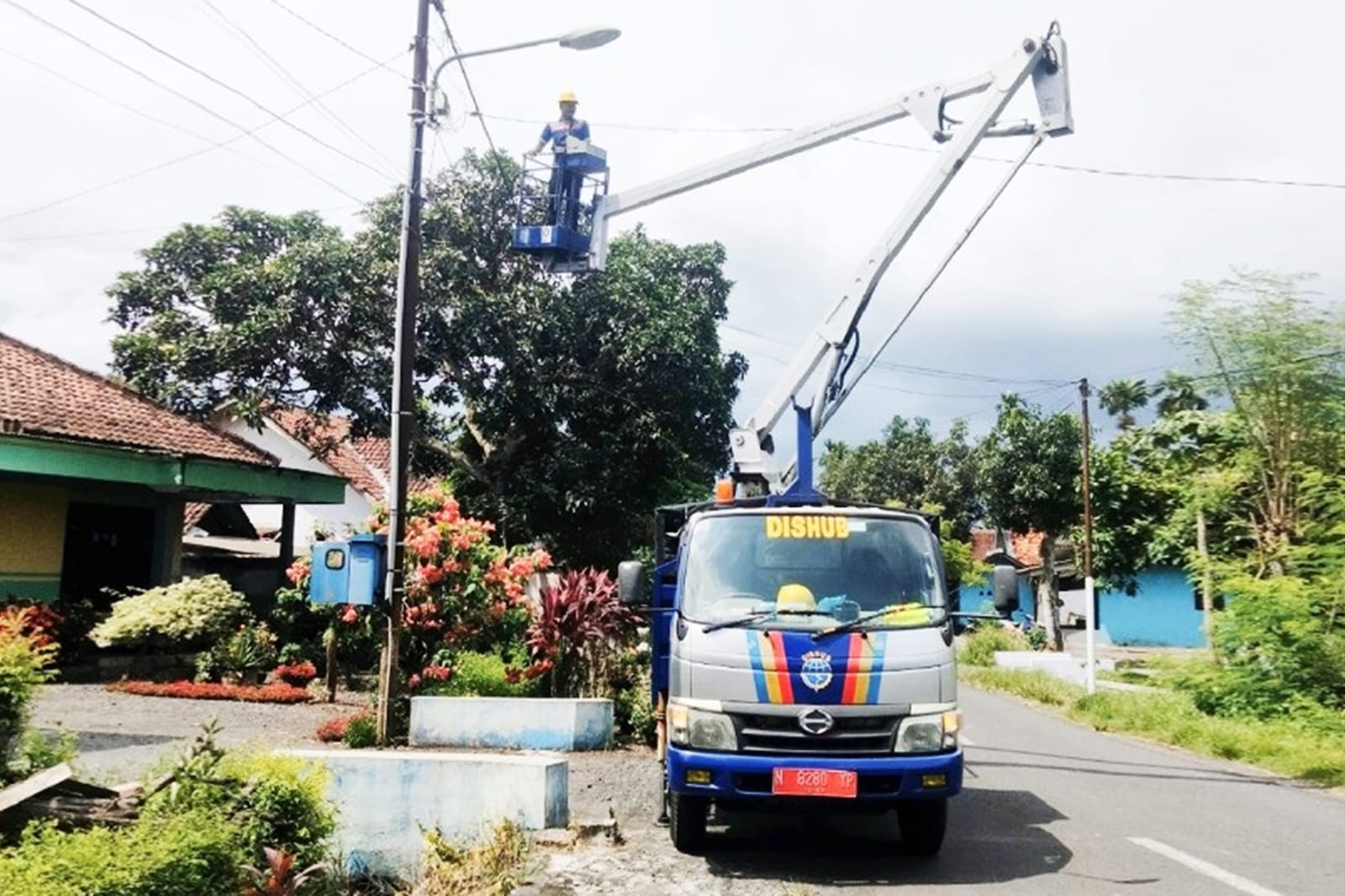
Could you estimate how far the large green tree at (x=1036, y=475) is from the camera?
118 ft

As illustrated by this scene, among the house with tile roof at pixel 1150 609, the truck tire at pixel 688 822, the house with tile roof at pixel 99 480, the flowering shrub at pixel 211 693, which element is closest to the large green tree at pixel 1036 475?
the house with tile roof at pixel 1150 609

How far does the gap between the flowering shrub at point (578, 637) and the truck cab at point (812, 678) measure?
5902 millimetres

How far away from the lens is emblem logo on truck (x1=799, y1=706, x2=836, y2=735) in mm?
6984

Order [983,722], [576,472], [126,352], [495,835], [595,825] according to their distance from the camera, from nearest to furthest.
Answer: [495,835], [595,825], [983,722], [126,352], [576,472]

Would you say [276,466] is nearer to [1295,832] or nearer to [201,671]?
[201,671]

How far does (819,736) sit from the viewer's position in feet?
22.9

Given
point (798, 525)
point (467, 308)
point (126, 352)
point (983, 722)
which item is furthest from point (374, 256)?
point (798, 525)

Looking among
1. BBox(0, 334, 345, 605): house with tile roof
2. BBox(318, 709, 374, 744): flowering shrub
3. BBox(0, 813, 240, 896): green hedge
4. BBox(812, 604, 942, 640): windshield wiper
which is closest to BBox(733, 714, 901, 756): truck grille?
BBox(812, 604, 942, 640): windshield wiper

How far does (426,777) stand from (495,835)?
72 cm

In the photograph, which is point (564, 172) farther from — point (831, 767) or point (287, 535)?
point (287, 535)

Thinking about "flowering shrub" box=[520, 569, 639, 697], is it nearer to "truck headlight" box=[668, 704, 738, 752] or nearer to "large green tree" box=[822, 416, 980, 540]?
"truck headlight" box=[668, 704, 738, 752]

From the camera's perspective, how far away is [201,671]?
51.5ft

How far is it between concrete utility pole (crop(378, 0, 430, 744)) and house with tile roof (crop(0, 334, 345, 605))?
251 inches

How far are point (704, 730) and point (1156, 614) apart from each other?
3883cm
